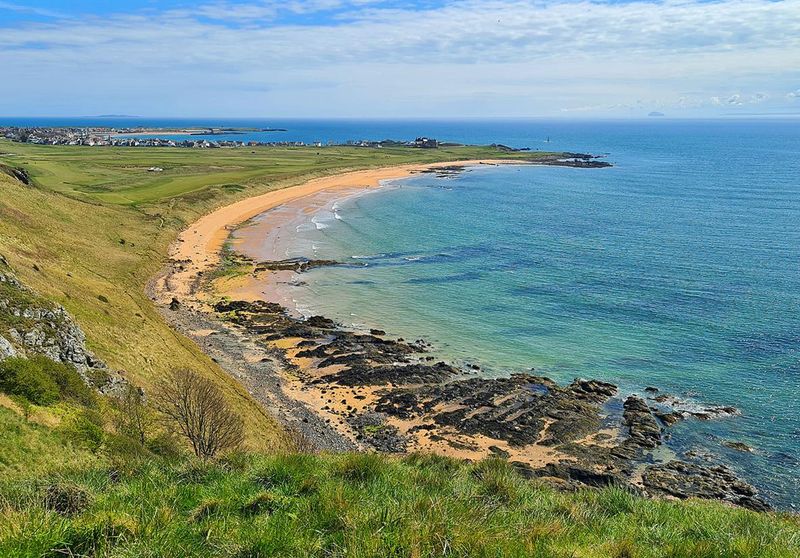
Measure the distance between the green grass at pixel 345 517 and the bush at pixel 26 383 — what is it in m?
9.37

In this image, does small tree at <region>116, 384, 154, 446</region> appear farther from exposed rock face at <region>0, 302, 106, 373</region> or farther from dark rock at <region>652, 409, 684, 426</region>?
dark rock at <region>652, 409, 684, 426</region>

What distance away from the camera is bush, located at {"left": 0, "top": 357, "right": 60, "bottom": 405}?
722 inches

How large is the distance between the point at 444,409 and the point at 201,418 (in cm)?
1465

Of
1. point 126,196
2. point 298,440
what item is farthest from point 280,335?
point 126,196

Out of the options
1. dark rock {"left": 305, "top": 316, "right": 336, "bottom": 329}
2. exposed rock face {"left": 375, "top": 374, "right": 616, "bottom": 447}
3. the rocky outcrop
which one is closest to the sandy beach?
dark rock {"left": 305, "top": 316, "right": 336, "bottom": 329}

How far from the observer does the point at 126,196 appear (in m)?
86.8

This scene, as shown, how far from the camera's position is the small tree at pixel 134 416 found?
64.5 feet

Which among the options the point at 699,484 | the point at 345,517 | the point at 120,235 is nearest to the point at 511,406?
the point at 699,484

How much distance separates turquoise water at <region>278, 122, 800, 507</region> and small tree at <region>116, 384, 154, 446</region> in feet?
68.8

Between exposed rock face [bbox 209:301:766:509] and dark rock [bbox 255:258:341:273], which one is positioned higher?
dark rock [bbox 255:258:341:273]

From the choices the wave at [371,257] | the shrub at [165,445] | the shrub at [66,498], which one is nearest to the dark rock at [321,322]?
the wave at [371,257]

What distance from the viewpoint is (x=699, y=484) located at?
79.1 feet

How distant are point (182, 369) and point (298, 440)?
29.2 ft

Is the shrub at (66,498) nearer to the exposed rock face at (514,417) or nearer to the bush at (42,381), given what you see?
the bush at (42,381)
